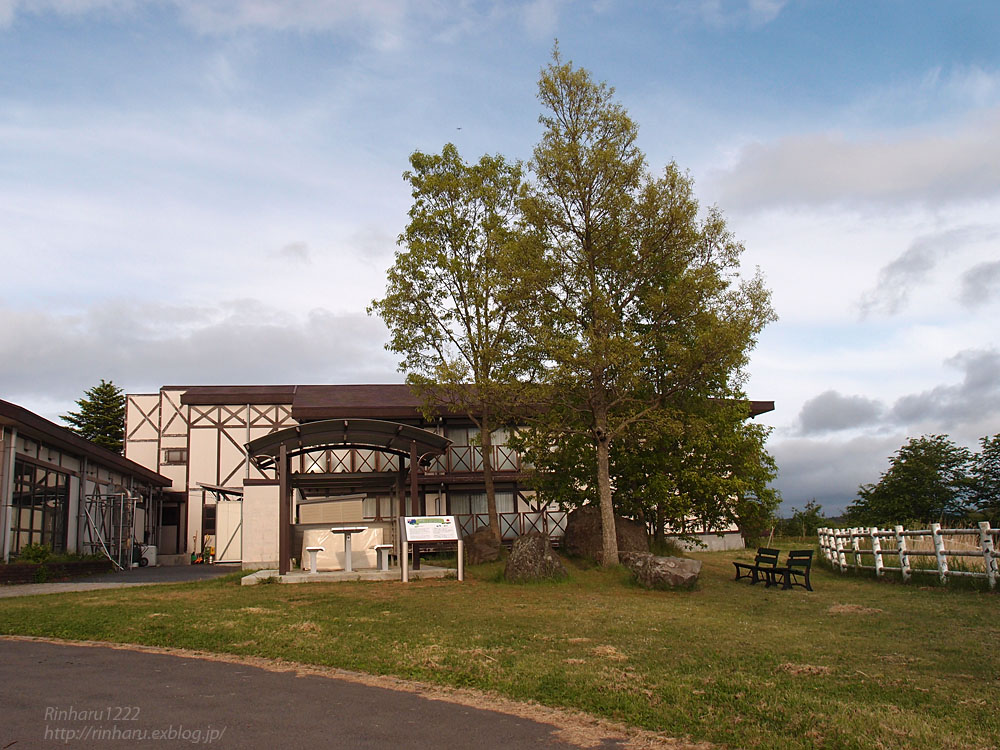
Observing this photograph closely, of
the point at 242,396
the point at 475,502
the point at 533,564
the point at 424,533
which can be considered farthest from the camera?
the point at 242,396

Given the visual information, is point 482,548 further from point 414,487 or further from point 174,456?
point 174,456

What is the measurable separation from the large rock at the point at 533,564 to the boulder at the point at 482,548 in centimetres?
466

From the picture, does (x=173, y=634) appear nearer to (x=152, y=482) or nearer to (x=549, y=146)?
(x=549, y=146)

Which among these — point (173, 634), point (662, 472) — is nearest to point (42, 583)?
point (173, 634)

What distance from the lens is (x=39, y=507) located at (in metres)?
22.4

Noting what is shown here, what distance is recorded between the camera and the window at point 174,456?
1487 inches

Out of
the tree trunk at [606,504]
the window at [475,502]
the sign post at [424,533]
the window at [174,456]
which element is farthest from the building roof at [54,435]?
the tree trunk at [606,504]

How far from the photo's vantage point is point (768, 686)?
23.1 feet

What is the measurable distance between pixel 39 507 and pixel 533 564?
14.4 metres

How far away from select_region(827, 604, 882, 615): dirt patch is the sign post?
7.72 m

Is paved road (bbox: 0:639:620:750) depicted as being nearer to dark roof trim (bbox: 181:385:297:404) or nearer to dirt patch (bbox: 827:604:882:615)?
dirt patch (bbox: 827:604:882:615)

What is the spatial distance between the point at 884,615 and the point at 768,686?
6.01 meters

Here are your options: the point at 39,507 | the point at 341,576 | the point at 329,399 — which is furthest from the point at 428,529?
the point at 329,399

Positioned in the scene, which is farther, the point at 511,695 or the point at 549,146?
the point at 549,146
